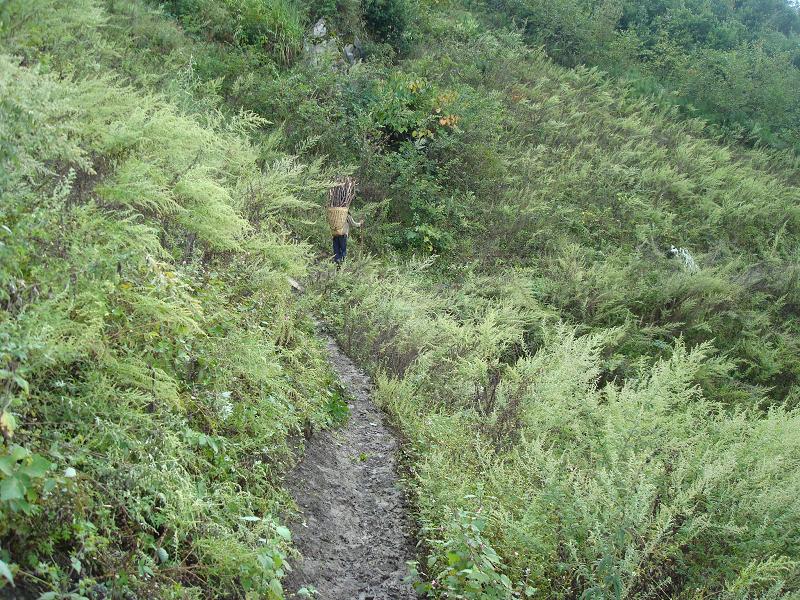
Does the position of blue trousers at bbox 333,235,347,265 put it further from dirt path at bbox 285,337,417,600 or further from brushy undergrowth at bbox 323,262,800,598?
dirt path at bbox 285,337,417,600

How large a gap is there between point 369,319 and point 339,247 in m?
2.58

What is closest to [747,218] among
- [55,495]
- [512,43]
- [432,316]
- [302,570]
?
[512,43]

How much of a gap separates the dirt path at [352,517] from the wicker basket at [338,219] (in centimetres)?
471

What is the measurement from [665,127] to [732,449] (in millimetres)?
17252

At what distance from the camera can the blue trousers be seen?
10664 mm

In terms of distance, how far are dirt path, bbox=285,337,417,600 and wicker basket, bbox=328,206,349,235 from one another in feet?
15.5

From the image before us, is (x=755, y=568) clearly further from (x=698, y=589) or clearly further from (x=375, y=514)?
(x=375, y=514)

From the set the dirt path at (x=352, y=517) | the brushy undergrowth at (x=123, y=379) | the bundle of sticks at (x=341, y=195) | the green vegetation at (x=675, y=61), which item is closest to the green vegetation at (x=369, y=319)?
the brushy undergrowth at (x=123, y=379)

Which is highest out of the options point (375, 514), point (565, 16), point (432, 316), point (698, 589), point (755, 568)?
point (565, 16)

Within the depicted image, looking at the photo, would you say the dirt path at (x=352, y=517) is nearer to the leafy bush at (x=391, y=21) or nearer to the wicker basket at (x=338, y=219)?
the wicker basket at (x=338, y=219)

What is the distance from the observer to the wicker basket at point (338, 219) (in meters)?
10.6

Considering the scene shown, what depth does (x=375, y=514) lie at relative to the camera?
5.25 metres

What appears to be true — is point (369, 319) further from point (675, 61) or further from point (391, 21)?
point (675, 61)

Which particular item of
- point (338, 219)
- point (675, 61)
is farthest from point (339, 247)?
point (675, 61)
